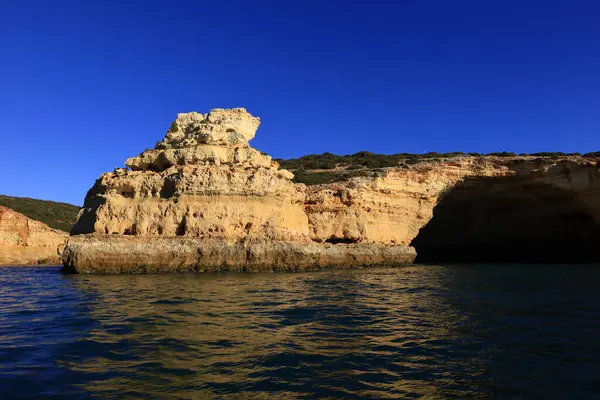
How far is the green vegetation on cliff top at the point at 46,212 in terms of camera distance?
4222 cm

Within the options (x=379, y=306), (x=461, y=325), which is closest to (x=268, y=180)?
(x=379, y=306)

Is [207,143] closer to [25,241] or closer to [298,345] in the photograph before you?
[298,345]

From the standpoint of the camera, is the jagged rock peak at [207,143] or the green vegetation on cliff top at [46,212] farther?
the green vegetation on cliff top at [46,212]

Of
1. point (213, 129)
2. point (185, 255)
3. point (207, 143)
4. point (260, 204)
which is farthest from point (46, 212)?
point (260, 204)

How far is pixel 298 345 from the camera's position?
576cm

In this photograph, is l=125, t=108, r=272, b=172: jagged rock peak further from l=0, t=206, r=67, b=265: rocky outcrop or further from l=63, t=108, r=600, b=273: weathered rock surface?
l=0, t=206, r=67, b=265: rocky outcrop

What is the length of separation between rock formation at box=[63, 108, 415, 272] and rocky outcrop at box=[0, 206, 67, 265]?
39.4 feet

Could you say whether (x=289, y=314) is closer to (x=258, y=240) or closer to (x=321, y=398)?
(x=321, y=398)

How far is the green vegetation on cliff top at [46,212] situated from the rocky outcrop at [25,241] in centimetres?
1087

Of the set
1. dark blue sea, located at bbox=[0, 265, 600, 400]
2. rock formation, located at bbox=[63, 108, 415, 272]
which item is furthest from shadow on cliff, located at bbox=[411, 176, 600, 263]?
dark blue sea, located at bbox=[0, 265, 600, 400]

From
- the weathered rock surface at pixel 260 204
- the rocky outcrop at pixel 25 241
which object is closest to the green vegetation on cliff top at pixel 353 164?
the weathered rock surface at pixel 260 204

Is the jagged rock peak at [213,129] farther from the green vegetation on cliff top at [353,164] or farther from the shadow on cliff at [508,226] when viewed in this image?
the shadow on cliff at [508,226]

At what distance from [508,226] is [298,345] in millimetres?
25001

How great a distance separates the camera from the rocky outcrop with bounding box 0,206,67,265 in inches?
1093
